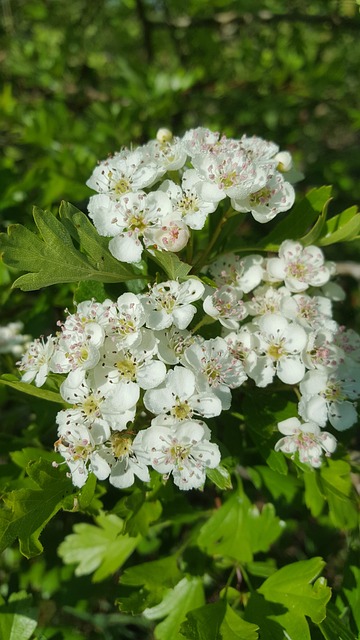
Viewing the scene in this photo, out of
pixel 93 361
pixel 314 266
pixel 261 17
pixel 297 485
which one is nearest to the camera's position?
pixel 93 361

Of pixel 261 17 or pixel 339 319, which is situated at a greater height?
pixel 261 17

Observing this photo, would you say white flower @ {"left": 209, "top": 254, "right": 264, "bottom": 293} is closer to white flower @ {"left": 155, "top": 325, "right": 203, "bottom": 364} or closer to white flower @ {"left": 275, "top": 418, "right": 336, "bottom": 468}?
white flower @ {"left": 155, "top": 325, "right": 203, "bottom": 364}

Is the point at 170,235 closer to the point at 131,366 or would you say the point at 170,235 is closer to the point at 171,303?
the point at 171,303

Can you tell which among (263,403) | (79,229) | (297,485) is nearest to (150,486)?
(263,403)

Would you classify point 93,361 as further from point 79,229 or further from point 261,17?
point 261,17

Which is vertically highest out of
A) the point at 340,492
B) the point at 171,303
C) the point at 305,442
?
the point at 171,303

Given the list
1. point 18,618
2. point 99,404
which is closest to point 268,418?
point 99,404

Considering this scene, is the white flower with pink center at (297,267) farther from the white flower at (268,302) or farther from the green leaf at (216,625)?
the green leaf at (216,625)
